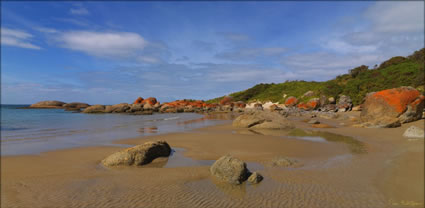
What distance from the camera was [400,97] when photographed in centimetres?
1562

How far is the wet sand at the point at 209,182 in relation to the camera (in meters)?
5.07

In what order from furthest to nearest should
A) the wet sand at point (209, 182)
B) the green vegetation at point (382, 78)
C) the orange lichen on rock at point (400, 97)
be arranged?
the green vegetation at point (382, 78)
the orange lichen on rock at point (400, 97)
the wet sand at point (209, 182)

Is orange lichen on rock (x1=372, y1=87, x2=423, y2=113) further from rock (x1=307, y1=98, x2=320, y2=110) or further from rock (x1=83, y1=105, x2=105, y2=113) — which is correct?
rock (x1=83, y1=105, x2=105, y2=113)

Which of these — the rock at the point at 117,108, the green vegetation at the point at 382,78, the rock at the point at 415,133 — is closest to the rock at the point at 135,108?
the rock at the point at 117,108

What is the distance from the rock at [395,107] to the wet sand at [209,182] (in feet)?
20.9

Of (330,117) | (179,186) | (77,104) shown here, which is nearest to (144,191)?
(179,186)

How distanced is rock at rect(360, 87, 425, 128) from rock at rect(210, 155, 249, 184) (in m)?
12.6

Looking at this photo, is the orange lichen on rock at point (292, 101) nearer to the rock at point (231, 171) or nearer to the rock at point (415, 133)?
the rock at point (415, 133)

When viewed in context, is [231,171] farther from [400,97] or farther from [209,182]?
[400,97]

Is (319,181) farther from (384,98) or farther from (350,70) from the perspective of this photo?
(350,70)

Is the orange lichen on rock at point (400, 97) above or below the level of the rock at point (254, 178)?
above

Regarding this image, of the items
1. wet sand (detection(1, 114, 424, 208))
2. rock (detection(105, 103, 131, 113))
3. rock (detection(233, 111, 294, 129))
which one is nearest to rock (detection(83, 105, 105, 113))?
rock (detection(105, 103, 131, 113))

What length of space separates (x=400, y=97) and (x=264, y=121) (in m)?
9.49

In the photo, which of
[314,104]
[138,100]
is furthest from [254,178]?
[138,100]
